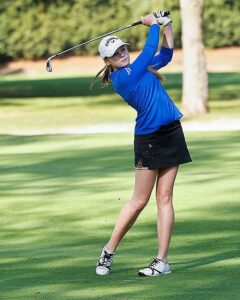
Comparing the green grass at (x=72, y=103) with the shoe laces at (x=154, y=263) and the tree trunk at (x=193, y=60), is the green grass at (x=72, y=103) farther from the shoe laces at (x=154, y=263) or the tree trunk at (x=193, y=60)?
the shoe laces at (x=154, y=263)

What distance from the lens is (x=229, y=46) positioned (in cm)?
6050

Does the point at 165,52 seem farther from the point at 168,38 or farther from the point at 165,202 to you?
the point at 165,202

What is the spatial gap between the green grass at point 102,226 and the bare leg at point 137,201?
11.1 inches

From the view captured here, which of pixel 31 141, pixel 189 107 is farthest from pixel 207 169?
pixel 189 107

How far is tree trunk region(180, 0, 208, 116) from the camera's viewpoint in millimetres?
30391

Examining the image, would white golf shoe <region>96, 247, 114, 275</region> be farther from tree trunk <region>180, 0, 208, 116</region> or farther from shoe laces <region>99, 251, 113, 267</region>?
tree trunk <region>180, 0, 208, 116</region>

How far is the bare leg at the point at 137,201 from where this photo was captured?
8.51 meters

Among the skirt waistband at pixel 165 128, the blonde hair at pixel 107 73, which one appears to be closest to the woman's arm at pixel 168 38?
the blonde hair at pixel 107 73

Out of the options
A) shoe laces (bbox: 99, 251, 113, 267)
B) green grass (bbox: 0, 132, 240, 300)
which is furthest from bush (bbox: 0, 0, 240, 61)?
shoe laces (bbox: 99, 251, 113, 267)

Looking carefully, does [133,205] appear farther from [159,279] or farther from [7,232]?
[7,232]

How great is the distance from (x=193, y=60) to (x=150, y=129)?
22.4 meters

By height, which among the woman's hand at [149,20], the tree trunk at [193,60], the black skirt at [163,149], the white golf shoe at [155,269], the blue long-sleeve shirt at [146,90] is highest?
the tree trunk at [193,60]

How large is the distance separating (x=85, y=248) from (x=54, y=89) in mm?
36131

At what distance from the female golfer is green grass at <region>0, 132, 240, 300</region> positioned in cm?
30
